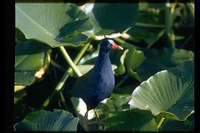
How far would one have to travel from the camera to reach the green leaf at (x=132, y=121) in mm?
1847

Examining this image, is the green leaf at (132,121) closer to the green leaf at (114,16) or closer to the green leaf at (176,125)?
the green leaf at (176,125)

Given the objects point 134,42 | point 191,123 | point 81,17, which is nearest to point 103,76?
point 81,17

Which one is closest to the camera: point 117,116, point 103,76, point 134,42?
point 117,116

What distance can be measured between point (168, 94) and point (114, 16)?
2.35ft

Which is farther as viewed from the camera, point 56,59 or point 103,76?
point 56,59

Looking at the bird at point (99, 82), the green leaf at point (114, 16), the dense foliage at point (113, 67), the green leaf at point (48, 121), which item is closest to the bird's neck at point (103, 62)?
the bird at point (99, 82)

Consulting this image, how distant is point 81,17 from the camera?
2332mm

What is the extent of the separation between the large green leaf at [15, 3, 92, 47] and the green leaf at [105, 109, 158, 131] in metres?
0.44

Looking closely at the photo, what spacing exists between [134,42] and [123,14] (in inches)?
11.5

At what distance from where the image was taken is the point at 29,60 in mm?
2438

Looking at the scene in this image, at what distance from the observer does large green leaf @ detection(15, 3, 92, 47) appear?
224 centimetres

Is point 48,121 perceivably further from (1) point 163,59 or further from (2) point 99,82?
(1) point 163,59

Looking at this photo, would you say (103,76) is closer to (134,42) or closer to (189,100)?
(189,100)
